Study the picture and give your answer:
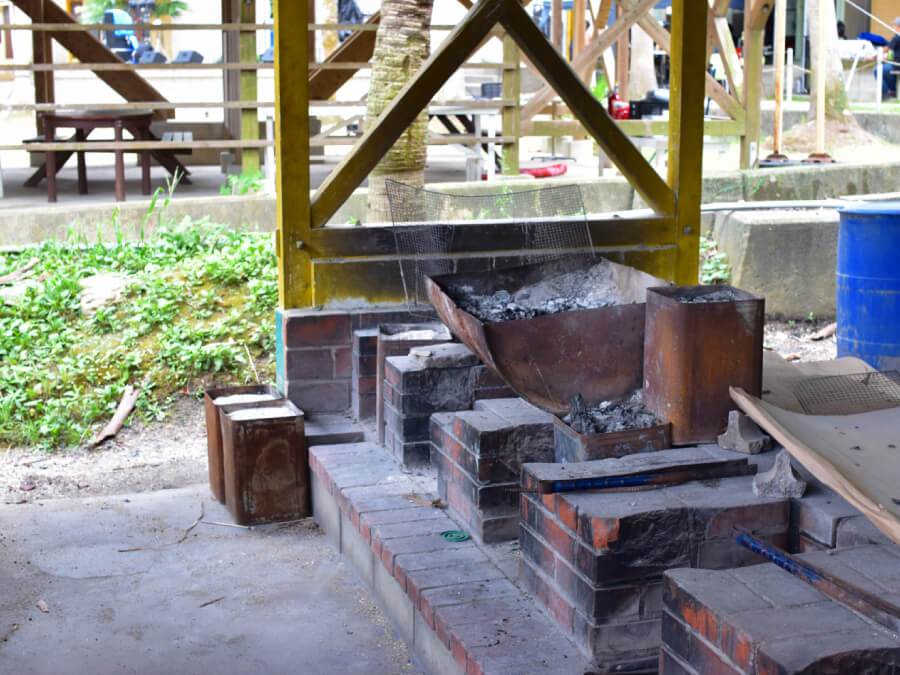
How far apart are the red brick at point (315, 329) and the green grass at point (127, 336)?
1527 mm

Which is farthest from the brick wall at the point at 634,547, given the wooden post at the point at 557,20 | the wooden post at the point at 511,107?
the wooden post at the point at 557,20

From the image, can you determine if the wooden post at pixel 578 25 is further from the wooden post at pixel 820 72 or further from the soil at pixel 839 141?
the wooden post at pixel 820 72

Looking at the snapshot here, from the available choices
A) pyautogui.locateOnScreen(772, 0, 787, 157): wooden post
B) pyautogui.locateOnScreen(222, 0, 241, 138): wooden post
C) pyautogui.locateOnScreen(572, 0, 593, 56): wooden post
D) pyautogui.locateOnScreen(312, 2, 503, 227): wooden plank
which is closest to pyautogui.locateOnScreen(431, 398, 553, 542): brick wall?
pyautogui.locateOnScreen(312, 2, 503, 227): wooden plank

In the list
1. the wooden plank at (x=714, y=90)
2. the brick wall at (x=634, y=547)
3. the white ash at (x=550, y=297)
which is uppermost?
the wooden plank at (x=714, y=90)

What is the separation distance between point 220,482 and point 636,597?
2.57m

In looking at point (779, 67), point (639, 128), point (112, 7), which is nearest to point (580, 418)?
point (639, 128)

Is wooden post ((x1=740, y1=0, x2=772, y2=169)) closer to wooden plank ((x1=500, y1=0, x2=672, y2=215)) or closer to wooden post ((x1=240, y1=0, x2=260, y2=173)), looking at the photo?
wooden post ((x1=240, y1=0, x2=260, y2=173))

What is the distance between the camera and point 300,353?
4652 mm

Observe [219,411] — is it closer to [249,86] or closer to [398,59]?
[398,59]

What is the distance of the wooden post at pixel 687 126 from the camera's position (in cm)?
466

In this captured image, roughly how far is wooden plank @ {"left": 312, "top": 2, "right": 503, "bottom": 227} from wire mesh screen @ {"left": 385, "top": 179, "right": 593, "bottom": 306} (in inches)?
6.6

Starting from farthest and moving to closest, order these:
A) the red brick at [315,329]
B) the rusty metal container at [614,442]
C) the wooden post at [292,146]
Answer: the red brick at [315,329] → the wooden post at [292,146] → the rusty metal container at [614,442]

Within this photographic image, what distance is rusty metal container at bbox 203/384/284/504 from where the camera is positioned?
475 cm

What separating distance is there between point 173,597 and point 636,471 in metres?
1.94
